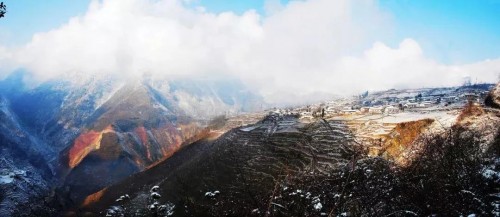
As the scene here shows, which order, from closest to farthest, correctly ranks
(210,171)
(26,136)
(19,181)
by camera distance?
(210,171) < (19,181) < (26,136)

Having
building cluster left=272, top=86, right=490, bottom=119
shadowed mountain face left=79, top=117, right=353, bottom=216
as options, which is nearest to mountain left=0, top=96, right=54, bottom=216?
shadowed mountain face left=79, top=117, right=353, bottom=216

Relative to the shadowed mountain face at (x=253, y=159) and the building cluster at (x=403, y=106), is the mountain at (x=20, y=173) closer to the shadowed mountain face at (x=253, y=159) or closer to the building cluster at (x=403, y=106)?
the shadowed mountain face at (x=253, y=159)

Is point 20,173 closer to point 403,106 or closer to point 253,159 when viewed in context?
point 253,159

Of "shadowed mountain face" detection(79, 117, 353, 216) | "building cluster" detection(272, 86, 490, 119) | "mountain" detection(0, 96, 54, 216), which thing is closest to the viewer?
"shadowed mountain face" detection(79, 117, 353, 216)

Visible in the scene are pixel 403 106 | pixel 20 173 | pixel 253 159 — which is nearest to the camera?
pixel 253 159

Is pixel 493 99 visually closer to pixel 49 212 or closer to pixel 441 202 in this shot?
pixel 441 202

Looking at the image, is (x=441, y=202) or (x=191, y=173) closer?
(x=441, y=202)

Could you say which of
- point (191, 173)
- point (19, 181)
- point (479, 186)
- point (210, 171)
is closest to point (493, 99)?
point (479, 186)

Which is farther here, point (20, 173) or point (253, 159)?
point (20, 173)

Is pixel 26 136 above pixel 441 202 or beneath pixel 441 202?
beneath

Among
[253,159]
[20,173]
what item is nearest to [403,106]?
[253,159]

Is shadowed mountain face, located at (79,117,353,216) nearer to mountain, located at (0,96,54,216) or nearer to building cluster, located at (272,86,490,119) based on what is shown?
building cluster, located at (272,86,490,119)
